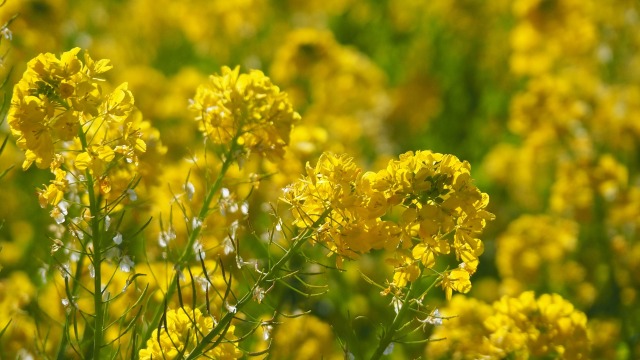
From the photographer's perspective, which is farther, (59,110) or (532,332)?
(532,332)

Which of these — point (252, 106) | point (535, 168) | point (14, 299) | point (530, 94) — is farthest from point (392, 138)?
point (252, 106)

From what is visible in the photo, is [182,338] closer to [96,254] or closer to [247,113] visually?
[96,254]

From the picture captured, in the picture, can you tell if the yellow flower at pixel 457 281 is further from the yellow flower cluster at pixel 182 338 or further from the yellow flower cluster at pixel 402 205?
the yellow flower cluster at pixel 182 338

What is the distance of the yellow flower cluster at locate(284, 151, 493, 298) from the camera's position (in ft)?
6.77

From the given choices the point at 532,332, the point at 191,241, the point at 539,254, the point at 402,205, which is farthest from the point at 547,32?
the point at 402,205

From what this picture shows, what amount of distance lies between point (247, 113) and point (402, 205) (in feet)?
1.84

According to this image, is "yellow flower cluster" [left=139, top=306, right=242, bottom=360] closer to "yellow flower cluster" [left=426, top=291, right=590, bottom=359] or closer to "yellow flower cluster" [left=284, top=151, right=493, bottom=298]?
"yellow flower cluster" [left=284, top=151, right=493, bottom=298]

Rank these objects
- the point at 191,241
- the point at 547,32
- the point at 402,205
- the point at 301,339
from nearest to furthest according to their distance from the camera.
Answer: the point at 402,205 < the point at 191,241 < the point at 301,339 < the point at 547,32

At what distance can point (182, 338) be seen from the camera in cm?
233

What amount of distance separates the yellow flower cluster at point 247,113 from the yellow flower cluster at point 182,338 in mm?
453

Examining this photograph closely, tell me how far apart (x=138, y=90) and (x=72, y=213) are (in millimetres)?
3709

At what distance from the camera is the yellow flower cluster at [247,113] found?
250cm

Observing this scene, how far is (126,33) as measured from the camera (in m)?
8.13

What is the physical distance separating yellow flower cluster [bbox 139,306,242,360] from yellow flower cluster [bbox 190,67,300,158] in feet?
1.48
